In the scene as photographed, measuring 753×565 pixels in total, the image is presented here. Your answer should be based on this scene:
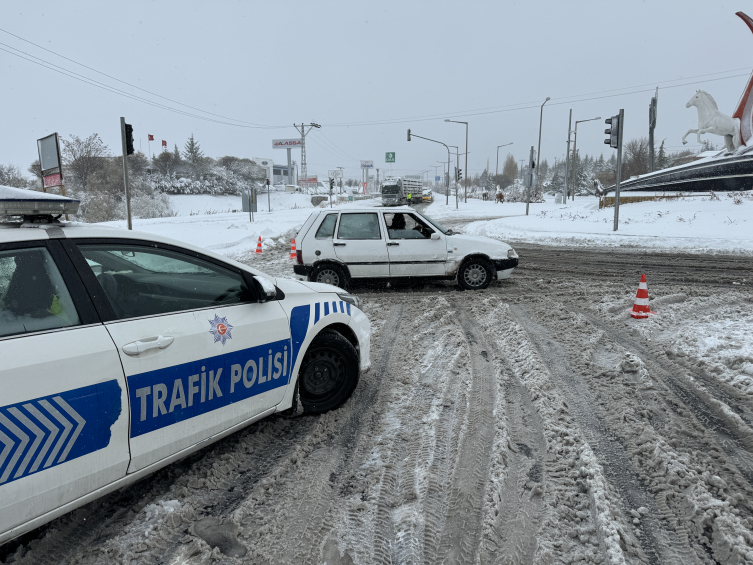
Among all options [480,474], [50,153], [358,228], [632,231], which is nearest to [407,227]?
[358,228]

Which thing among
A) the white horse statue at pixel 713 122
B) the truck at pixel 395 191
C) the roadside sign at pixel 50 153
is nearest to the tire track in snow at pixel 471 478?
the roadside sign at pixel 50 153

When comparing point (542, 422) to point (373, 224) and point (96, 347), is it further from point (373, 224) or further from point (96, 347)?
point (373, 224)

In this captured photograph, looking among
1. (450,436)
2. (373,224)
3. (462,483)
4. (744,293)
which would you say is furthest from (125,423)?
(744,293)

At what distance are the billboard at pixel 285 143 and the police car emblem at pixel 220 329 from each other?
97715 mm

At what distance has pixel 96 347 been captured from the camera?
2.28m

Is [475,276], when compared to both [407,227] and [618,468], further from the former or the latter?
[618,468]

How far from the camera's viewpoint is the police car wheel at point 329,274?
8750 mm

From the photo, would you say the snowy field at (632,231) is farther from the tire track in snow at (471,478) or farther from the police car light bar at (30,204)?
the police car light bar at (30,204)

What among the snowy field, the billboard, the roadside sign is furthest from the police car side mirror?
the billboard

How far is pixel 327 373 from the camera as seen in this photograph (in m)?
3.92

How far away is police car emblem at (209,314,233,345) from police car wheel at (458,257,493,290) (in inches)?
253

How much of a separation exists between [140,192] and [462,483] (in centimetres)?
5055

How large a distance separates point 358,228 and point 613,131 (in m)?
13.1

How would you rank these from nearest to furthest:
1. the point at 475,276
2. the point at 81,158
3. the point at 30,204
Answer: the point at 30,204 → the point at 475,276 → the point at 81,158
